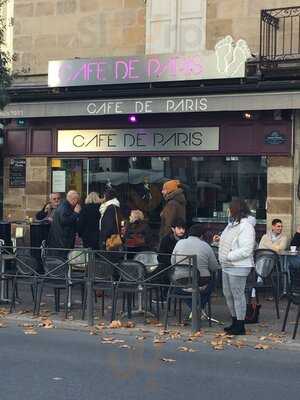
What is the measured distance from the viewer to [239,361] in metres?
7.14

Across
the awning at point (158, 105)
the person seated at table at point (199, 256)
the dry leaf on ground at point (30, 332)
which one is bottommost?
the dry leaf on ground at point (30, 332)

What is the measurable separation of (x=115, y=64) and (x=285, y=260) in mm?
4949

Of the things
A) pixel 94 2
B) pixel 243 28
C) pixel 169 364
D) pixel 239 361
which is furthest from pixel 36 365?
pixel 94 2

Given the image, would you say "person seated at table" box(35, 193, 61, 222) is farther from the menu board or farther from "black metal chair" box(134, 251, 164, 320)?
"black metal chair" box(134, 251, 164, 320)

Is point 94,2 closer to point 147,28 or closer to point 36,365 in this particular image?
point 147,28

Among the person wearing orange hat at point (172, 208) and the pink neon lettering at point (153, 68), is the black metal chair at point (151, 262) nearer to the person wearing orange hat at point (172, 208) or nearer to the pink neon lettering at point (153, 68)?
the person wearing orange hat at point (172, 208)

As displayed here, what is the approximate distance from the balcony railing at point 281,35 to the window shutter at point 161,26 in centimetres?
190

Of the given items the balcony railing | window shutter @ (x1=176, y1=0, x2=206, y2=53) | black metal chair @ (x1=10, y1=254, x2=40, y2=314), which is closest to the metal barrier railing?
black metal chair @ (x1=10, y1=254, x2=40, y2=314)

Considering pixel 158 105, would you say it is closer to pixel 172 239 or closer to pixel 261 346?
pixel 172 239

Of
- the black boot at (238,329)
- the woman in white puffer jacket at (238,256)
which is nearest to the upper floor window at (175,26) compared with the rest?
the woman in white puffer jacket at (238,256)

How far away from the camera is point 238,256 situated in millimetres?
8172

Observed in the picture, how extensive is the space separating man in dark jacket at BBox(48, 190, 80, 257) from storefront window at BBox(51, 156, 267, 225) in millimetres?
3259

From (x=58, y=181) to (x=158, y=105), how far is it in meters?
3.29

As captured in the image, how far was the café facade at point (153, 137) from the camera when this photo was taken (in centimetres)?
1226
